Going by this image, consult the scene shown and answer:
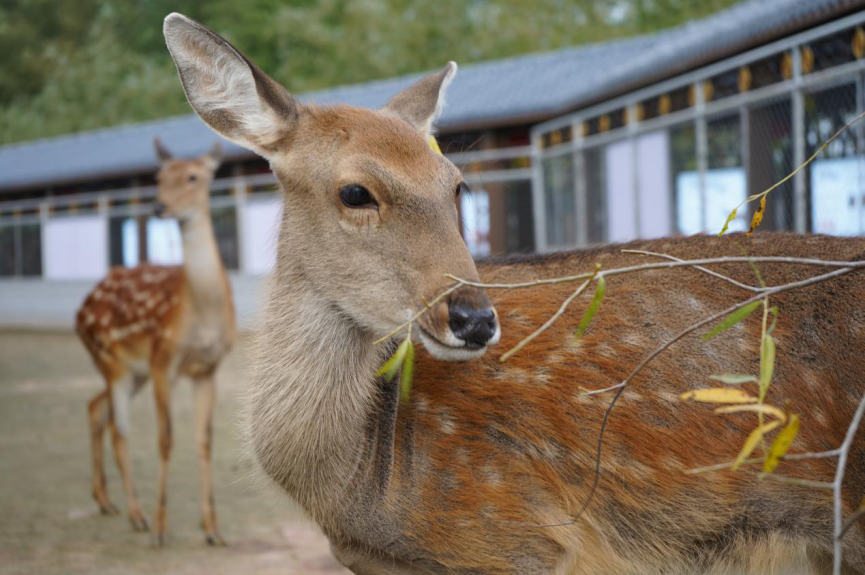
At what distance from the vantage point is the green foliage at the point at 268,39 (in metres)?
35.2

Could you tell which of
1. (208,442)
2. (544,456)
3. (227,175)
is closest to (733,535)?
(544,456)

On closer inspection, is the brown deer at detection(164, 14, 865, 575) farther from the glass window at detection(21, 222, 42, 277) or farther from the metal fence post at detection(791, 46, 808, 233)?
the glass window at detection(21, 222, 42, 277)

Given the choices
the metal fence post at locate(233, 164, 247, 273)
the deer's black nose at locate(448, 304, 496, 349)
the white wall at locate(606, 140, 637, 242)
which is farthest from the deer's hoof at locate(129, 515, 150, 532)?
the metal fence post at locate(233, 164, 247, 273)

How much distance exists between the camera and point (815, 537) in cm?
286

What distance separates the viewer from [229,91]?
3.23 meters

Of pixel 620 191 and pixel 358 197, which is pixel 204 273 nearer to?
pixel 358 197

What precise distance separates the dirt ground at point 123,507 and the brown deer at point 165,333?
0.23 meters

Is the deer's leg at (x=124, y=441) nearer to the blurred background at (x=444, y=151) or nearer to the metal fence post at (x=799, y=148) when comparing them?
the blurred background at (x=444, y=151)

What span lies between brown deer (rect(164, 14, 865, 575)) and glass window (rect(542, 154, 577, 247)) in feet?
40.4

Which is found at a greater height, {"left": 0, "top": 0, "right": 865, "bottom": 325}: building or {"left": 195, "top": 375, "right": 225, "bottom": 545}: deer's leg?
{"left": 0, "top": 0, "right": 865, "bottom": 325}: building

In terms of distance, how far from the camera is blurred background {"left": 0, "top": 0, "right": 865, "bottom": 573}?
6586 millimetres

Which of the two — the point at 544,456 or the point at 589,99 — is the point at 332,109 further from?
the point at 589,99

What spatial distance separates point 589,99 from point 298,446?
11.8 meters

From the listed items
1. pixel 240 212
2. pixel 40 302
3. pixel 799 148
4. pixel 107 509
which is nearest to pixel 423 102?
pixel 107 509
